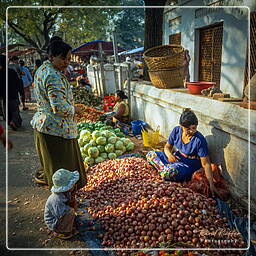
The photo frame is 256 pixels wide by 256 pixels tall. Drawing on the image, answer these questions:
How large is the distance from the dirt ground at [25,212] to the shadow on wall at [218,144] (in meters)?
1.73

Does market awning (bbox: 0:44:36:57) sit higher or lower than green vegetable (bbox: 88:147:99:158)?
higher

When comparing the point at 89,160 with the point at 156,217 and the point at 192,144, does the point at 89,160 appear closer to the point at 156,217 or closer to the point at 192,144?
the point at 192,144

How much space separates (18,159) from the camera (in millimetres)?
4941

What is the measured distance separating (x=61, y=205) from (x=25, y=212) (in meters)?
0.95

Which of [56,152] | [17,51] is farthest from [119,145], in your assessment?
[17,51]

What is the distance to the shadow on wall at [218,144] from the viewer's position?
317 cm

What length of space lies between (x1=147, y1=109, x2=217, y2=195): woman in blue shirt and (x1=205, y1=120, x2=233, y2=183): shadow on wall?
0.62 ft

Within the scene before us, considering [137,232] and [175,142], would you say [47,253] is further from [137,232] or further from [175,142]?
[175,142]

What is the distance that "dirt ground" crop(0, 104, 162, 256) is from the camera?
8.39 ft

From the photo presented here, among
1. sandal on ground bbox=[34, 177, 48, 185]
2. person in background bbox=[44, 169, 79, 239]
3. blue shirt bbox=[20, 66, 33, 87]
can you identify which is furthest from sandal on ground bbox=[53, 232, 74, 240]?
blue shirt bbox=[20, 66, 33, 87]

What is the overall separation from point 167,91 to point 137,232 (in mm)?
3045

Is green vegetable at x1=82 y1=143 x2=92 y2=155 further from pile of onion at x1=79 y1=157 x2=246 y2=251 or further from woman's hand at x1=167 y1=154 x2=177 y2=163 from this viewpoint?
woman's hand at x1=167 y1=154 x2=177 y2=163

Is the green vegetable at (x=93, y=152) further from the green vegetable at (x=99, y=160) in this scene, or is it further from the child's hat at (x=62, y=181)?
the child's hat at (x=62, y=181)

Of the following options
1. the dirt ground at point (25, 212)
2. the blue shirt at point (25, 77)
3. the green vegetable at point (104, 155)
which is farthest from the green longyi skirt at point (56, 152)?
the blue shirt at point (25, 77)
